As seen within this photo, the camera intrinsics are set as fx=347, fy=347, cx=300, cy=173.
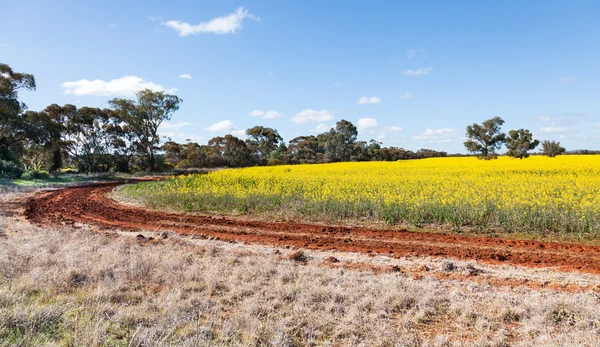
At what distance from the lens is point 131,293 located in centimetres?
552

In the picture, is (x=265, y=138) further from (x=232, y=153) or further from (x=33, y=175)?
(x=33, y=175)

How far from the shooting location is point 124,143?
52531 millimetres

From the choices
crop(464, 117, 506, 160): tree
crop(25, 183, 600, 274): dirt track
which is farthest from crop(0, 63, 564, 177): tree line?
crop(25, 183, 600, 274): dirt track

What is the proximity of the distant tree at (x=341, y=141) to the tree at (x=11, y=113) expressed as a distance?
5092 cm

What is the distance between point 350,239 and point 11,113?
38.6 m

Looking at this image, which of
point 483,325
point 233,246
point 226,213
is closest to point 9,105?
point 226,213

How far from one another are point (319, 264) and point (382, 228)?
4.44 m

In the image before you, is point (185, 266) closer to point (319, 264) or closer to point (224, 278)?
point (224, 278)

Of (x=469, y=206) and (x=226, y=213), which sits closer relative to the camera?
(x=469, y=206)

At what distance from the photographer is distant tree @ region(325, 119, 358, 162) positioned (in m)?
72.1

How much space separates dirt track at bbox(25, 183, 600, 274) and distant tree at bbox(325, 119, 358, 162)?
59286mm

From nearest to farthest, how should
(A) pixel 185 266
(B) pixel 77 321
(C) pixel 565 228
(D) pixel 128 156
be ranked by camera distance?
(B) pixel 77 321, (A) pixel 185 266, (C) pixel 565 228, (D) pixel 128 156

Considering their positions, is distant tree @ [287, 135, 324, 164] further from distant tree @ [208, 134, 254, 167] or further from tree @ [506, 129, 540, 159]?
tree @ [506, 129, 540, 159]

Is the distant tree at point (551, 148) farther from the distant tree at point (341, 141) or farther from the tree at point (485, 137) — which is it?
the distant tree at point (341, 141)
